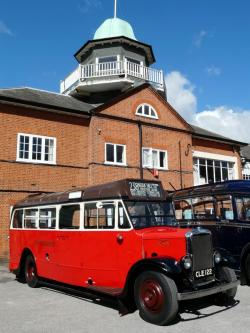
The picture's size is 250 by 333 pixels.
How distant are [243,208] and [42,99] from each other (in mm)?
13261

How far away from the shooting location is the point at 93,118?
20422 millimetres

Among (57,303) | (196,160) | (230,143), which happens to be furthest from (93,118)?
(57,303)

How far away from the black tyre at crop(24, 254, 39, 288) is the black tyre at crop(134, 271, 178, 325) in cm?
461

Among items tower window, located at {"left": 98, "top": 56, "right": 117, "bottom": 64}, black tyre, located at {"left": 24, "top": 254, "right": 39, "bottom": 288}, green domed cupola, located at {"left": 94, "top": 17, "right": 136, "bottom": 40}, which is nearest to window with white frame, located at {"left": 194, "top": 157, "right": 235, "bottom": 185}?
tower window, located at {"left": 98, "top": 56, "right": 117, "bottom": 64}

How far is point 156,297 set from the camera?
22.1ft

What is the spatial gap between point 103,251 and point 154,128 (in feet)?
49.7

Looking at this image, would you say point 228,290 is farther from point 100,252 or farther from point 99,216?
point 99,216

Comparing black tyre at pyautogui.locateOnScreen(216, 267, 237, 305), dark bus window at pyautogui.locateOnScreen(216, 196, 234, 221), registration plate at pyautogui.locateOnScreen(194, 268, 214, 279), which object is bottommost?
black tyre at pyautogui.locateOnScreen(216, 267, 237, 305)

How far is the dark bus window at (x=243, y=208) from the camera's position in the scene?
11.1 m

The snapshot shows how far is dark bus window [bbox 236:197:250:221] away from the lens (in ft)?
36.5

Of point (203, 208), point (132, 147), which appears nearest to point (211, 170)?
point (132, 147)

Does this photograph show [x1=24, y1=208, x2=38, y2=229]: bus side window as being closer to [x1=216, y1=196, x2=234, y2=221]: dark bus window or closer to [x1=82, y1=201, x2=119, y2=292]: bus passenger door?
[x1=82, y1=201, x2=119, y2=292]: bus passenger door

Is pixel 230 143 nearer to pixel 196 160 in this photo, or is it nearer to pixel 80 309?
pixel 196 160

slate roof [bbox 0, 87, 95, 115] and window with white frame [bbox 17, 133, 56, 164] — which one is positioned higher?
slate roof [bbox 0, 87, 95, 115]
